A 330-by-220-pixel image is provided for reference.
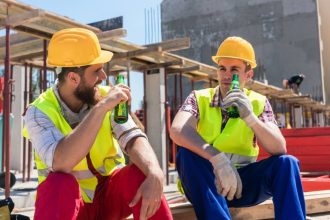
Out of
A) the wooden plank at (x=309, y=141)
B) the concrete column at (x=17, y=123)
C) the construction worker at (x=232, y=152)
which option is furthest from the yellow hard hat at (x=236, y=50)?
the concrete column at (x=17, y=123)

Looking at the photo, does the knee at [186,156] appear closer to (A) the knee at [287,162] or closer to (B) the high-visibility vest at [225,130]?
(B) the high-visibility vest at [225,130]

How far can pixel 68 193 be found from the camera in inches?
85.8

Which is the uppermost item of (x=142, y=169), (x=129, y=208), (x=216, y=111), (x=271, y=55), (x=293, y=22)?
(x=293, y=22)

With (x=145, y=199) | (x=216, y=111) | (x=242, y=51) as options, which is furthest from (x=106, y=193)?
(x=242, y=51)

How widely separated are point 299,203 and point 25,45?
21.5 feet

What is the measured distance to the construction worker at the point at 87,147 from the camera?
7.47 feet

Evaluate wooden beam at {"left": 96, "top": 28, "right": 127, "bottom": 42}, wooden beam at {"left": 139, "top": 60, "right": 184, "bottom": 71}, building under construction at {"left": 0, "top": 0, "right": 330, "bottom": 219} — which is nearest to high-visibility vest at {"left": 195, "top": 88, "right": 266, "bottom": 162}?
building under construction at {"left": 0, "top": 0, "right": 330, "bottom": 219}

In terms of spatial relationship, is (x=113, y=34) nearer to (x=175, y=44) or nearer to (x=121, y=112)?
Result: (x=175, y=44)

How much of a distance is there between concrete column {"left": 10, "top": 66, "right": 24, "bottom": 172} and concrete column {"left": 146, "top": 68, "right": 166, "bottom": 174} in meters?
3.00

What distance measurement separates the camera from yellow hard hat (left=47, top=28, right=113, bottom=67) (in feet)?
8.55

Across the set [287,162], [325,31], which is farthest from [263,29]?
[287,162]

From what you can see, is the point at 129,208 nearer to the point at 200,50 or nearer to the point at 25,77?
the point at 25,77

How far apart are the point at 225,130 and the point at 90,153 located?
0.99 meters

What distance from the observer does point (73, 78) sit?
263 centimetres
